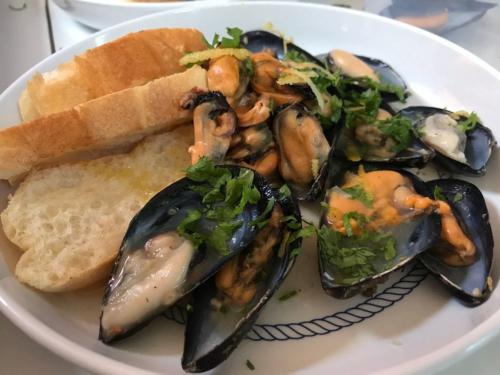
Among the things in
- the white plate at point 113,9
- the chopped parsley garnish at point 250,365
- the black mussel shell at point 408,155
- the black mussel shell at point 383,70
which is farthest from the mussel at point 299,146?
the white plate at point 113,9

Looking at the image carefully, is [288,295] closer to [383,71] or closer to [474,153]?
[474,153]

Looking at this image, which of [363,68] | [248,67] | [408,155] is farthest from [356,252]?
[363,68]

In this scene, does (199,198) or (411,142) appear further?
(411,142)

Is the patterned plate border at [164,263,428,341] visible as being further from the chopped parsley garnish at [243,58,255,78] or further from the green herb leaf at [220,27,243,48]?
the green herb leaf at [220,27,243,48]

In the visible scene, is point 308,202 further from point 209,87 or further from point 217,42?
point 217,42

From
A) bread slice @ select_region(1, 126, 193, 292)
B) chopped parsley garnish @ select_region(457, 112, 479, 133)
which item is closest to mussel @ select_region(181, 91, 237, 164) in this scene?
bread slice @ select_region(1, 126, 193, 292)

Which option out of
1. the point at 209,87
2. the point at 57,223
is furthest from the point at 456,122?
the point at 57,223
